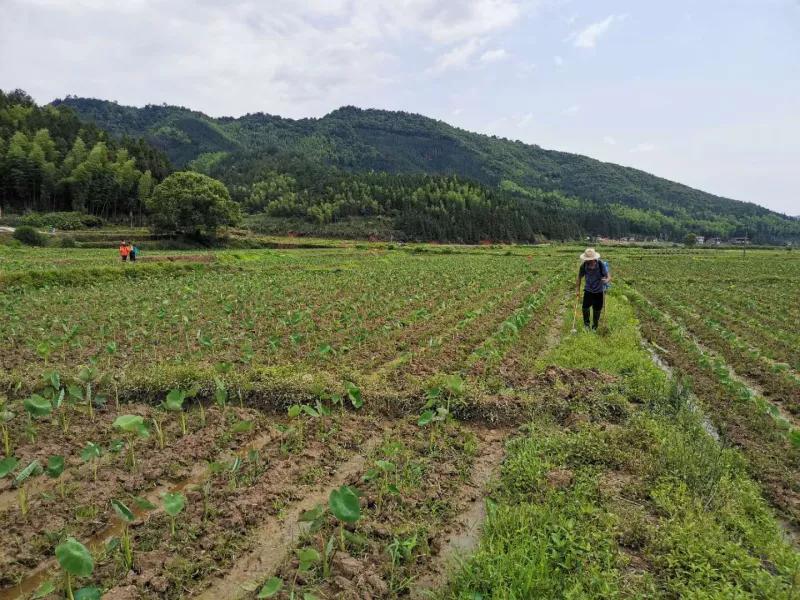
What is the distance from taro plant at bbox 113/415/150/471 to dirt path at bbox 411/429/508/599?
331cm

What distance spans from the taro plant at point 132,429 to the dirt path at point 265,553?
1777 millimetres

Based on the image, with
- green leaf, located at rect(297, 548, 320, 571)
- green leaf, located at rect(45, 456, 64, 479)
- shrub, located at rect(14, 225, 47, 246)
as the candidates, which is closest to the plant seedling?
green leaf, located at rect(297, 548, 320, 571)

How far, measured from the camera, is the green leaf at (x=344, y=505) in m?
3.71

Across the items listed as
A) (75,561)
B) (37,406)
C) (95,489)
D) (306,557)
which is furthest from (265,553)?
(37,406)

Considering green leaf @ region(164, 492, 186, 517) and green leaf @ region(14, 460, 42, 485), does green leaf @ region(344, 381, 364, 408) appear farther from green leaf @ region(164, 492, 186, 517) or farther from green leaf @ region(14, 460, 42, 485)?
green leaf @ region(14, 460, 42, 485)

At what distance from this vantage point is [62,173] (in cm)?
6900

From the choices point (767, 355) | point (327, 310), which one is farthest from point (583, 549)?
point (327, 310)

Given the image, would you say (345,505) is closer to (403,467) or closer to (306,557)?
(306,557)

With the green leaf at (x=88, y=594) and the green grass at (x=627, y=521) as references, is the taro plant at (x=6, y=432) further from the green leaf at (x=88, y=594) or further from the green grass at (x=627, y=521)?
the green grass at (x=627, y=521)

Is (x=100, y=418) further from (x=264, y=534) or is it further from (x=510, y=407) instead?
(x=510, y=407)

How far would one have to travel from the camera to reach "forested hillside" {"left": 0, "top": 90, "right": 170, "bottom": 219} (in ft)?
218

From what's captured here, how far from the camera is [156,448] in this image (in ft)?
19.1

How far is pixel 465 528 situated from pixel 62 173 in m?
85.6

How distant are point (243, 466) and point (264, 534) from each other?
4.06 ft
